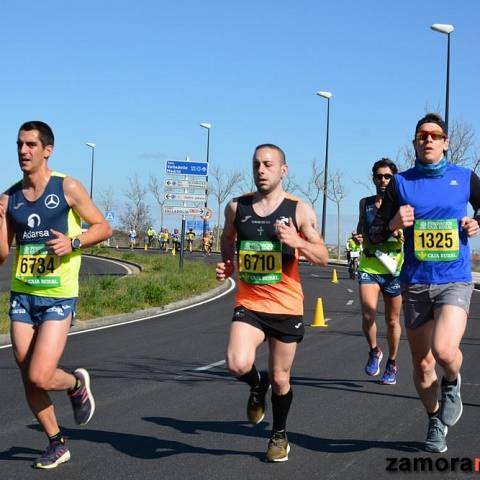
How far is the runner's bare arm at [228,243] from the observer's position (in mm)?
6082

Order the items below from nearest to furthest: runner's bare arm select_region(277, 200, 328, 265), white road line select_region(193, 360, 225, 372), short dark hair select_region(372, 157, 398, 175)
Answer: runner's bare arm select_region(277, 200, 328, 265) < short dark hair select_region(372, 157, 398, 175) < white road line select_region(193, 360, 225, 372)

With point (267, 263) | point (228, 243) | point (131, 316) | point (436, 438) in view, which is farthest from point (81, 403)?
point (131, 316)

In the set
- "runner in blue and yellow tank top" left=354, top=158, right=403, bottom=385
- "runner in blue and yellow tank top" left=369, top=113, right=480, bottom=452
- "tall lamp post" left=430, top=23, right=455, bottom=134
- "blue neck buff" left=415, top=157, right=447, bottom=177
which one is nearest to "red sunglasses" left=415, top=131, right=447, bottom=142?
"runner in blue and yellow tank top" left=369, top=113, right=480, bottom=452

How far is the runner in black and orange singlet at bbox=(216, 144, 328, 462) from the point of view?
5.86m

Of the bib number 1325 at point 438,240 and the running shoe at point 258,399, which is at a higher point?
the bib number 1325 at point 438,240

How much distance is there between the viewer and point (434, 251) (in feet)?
19.7

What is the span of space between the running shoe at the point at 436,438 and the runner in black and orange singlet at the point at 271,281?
3.21 ft

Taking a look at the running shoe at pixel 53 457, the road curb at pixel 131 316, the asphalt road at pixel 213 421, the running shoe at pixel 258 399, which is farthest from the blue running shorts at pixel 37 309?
the road curb at pixel 131 316

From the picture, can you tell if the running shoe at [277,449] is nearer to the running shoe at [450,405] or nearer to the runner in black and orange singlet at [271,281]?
the runner in black and orange singlet at [271,281]

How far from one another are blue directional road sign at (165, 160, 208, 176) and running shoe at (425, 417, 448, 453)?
2508 cm

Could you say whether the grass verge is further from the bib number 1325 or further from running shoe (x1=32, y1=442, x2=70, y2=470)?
the bib number 1325

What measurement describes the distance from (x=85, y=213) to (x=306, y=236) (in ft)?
4.77

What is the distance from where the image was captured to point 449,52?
30.4m

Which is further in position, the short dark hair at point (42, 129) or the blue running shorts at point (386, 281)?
the blue running shorts at point (386, 281)
